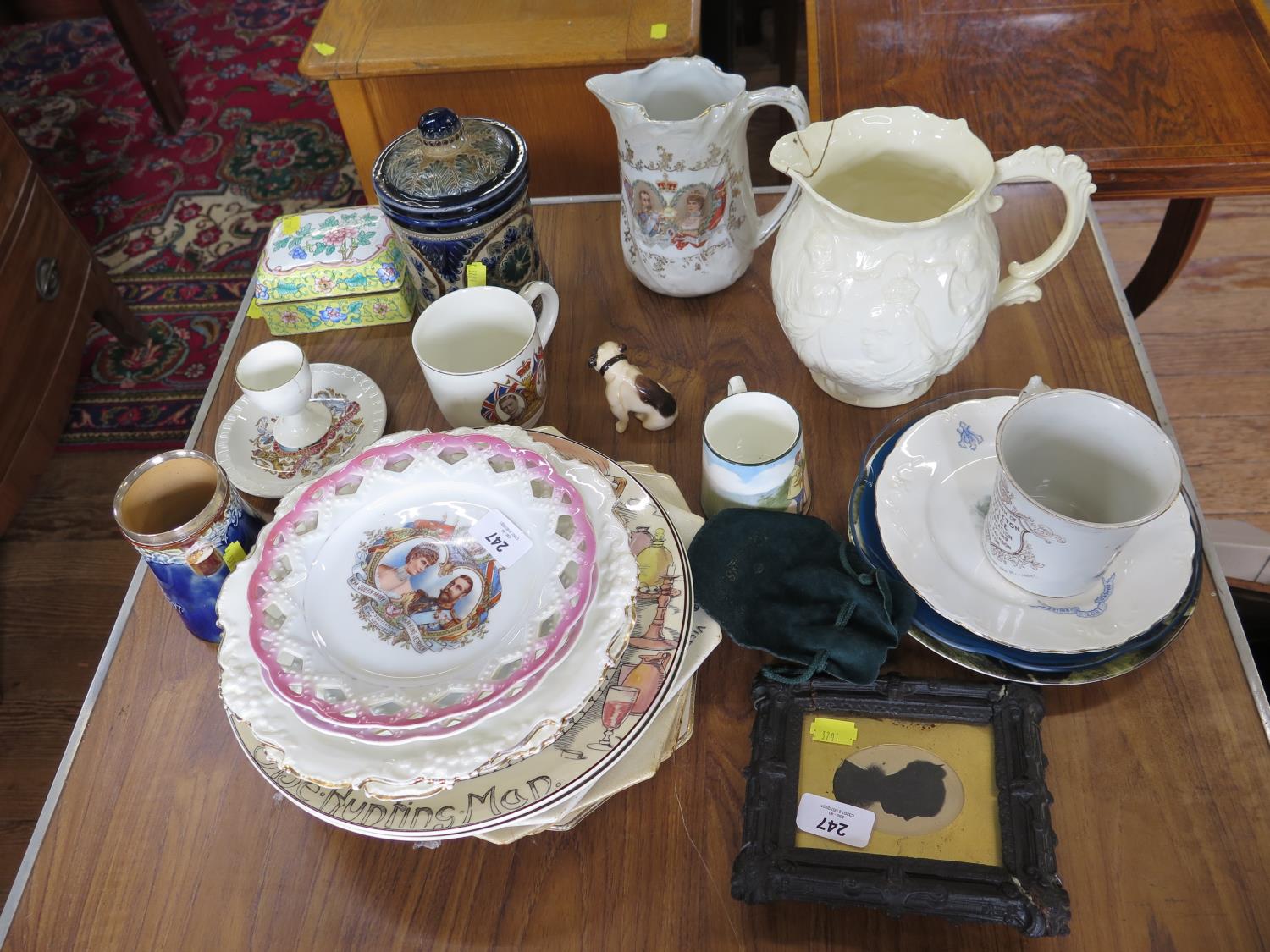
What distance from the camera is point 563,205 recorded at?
38.1 inches

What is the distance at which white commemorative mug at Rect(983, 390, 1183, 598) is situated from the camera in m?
0.53

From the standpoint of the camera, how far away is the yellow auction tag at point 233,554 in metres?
0.62

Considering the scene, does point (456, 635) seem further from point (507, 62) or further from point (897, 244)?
point (507, 62)

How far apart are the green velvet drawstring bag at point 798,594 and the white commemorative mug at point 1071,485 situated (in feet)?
0.26

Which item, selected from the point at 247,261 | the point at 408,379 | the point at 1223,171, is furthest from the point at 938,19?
the point at 247,261

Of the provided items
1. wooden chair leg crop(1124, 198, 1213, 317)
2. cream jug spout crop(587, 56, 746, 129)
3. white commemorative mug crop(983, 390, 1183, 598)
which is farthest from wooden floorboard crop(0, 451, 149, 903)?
wooden chair leg crop(1124, 198, 1213, 317)

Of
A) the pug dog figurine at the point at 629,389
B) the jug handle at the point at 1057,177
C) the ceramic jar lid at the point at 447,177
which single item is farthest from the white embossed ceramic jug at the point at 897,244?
the ceramic jar lid at the point at 447,177

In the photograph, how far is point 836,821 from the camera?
541mm

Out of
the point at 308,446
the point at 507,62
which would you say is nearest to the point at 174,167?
the point at 507,62

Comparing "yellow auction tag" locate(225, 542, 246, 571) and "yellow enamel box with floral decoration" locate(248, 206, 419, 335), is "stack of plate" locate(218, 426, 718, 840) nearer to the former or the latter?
"yellow auction tag" locate(225, 542, 246, 571)

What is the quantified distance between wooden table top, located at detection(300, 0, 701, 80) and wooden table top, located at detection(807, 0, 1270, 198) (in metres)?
0.21

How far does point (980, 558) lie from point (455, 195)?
0.47 meters

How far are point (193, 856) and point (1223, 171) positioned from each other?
44.3 inches

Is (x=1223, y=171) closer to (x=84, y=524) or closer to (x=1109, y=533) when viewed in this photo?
(x=1109, y=533)
